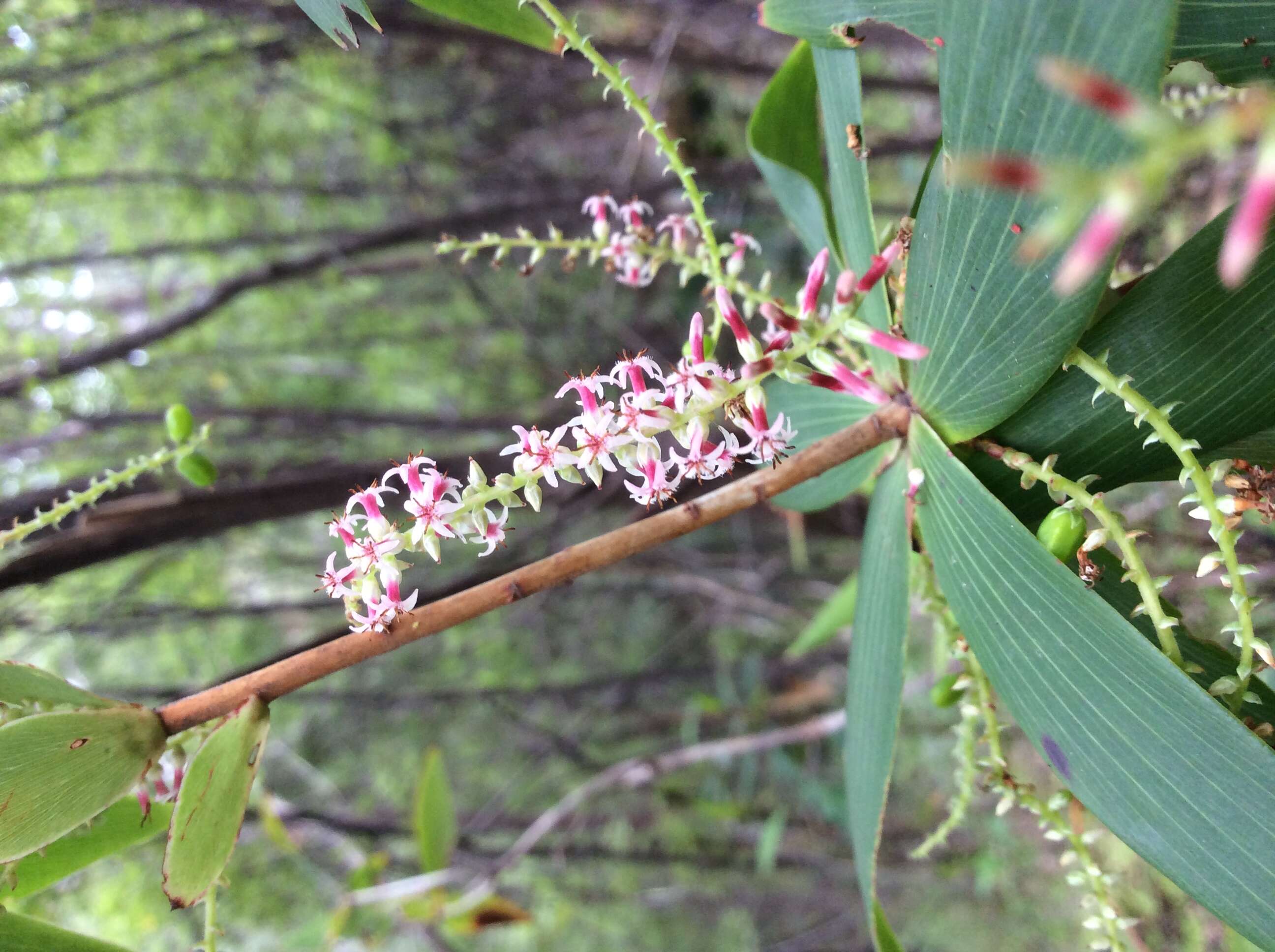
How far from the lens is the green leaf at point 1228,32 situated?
0.56 meters

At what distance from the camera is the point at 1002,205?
1.80 ft

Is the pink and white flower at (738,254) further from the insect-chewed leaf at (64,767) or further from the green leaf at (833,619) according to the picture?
the green leaf at (833,619)

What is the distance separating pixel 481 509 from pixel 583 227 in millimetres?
2260

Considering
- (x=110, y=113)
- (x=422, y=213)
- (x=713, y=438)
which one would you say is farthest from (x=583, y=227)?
(x=110, y=113)

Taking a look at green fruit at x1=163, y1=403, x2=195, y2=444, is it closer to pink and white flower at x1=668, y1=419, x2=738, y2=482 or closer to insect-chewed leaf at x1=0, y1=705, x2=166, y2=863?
insect-chewed leaf at x1=0, y1=705, x2=166, y2=863

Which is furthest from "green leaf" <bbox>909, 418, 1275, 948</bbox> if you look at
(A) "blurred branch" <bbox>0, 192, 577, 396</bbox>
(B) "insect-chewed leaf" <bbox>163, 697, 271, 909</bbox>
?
(A) "blurred branch" <bbox>0, 192, 577, 396</bbox>

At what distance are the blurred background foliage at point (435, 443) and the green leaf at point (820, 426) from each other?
83 cm

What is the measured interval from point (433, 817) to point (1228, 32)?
185 centimetres

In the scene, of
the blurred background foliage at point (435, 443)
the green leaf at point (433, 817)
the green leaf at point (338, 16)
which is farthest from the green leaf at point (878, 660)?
the green leaf at point (433, 817)

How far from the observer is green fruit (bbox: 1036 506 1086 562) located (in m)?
0.59

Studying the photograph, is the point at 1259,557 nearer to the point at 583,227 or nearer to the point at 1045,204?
A: the point at 1045,204

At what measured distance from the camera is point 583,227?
2.69 metres

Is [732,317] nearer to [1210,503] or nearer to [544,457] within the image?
[544,457]

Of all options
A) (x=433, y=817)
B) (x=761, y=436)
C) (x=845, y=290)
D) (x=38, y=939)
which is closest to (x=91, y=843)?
(x=38, y=939)
